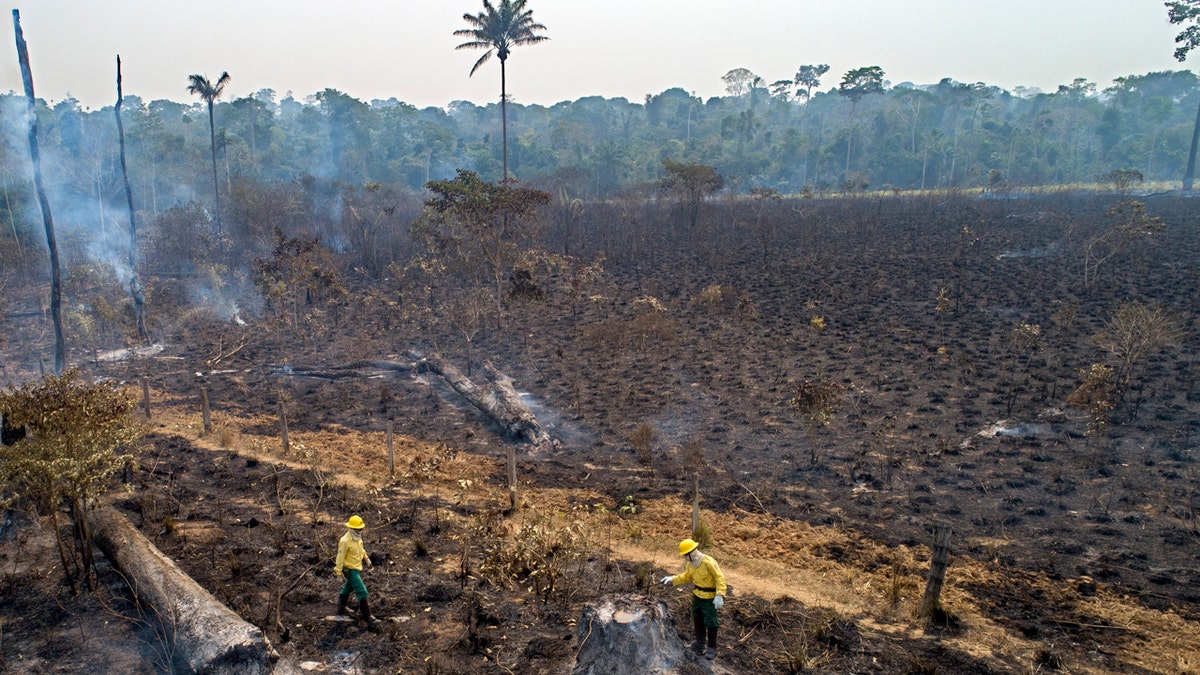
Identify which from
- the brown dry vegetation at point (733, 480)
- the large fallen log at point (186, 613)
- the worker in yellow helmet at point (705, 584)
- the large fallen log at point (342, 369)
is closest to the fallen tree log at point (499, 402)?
the brown dry vegetation at point (733, 480)

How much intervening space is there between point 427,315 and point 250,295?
967 centimetres

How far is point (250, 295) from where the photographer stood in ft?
92.6

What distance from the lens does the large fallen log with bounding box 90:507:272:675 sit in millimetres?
5656

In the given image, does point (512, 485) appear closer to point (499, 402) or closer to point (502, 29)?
point (499, 402)

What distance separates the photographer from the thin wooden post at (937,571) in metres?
7.06

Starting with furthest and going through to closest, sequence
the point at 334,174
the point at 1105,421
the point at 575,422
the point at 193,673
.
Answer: the point at 334,174 < the point at 575,422 < the point at 1105,421 < the point at 193,673

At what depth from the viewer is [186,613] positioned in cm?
618

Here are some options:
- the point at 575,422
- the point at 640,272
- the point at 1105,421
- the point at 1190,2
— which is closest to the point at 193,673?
the point at 575,422

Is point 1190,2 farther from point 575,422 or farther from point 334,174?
point 334,174

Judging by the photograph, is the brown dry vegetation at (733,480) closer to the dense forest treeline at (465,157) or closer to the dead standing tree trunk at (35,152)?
the dead standing tree trunk at (35,152)

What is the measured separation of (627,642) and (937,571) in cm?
363

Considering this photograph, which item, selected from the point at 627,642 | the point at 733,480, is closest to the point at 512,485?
the point at 733,480

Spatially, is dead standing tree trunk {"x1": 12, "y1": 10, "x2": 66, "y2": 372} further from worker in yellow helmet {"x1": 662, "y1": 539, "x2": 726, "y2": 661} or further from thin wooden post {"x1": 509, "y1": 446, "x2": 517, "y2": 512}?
worker in yellow helmet {"x1": 662, "y1": 539, "x2": 726, "y2": 661}

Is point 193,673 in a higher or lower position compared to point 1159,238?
lower
